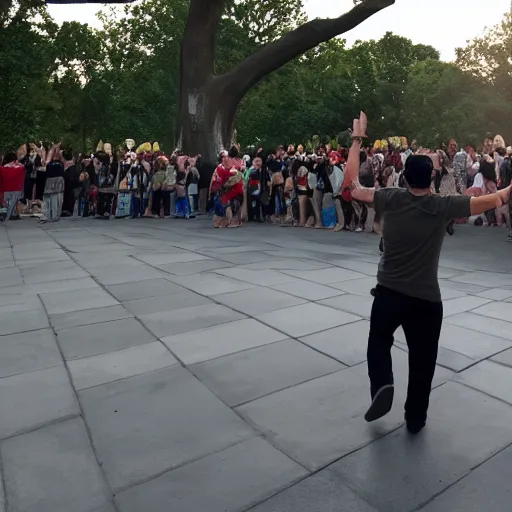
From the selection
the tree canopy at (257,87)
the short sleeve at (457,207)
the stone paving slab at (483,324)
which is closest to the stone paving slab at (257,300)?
the stone paving slab at (483,324)

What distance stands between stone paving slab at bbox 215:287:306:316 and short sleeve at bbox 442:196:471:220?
2812 mm

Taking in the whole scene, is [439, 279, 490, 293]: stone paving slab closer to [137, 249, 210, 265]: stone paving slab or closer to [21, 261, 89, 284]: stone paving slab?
[137, 249, 210, 265]: stone paving slab

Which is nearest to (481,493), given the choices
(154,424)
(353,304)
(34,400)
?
(154,424)

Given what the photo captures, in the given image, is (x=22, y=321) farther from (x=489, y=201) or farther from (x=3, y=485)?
(x=489, y=201)

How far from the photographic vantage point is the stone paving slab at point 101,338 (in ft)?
14.5

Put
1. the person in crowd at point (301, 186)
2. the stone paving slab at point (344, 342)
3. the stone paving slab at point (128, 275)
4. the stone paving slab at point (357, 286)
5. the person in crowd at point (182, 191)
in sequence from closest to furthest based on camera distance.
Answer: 1. the stone paving slab at point (344, 342)
2. the stone paving slab at point (357, 286)
3. the stone paving slab at point (128, 275)
4. the person in crowd at point (301, 186)
5. the person in crowd at point (182, 191)

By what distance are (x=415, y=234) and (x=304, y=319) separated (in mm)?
2402

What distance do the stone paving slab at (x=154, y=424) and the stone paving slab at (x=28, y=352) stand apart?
71 cm

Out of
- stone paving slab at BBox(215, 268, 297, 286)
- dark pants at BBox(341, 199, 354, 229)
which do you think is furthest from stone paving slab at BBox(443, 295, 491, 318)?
dark pants at BBox(341, 199, 354, 229)

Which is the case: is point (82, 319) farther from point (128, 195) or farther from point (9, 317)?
point (128, 195)

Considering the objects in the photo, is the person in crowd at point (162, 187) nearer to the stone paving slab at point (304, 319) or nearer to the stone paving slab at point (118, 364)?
the stone paving slab at point (304, 319)

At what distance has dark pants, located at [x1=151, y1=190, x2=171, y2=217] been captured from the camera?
15.7 meters

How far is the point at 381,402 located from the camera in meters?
3.05

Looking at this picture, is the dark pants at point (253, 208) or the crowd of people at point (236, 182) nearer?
the crowd of people at point (236, 182)
